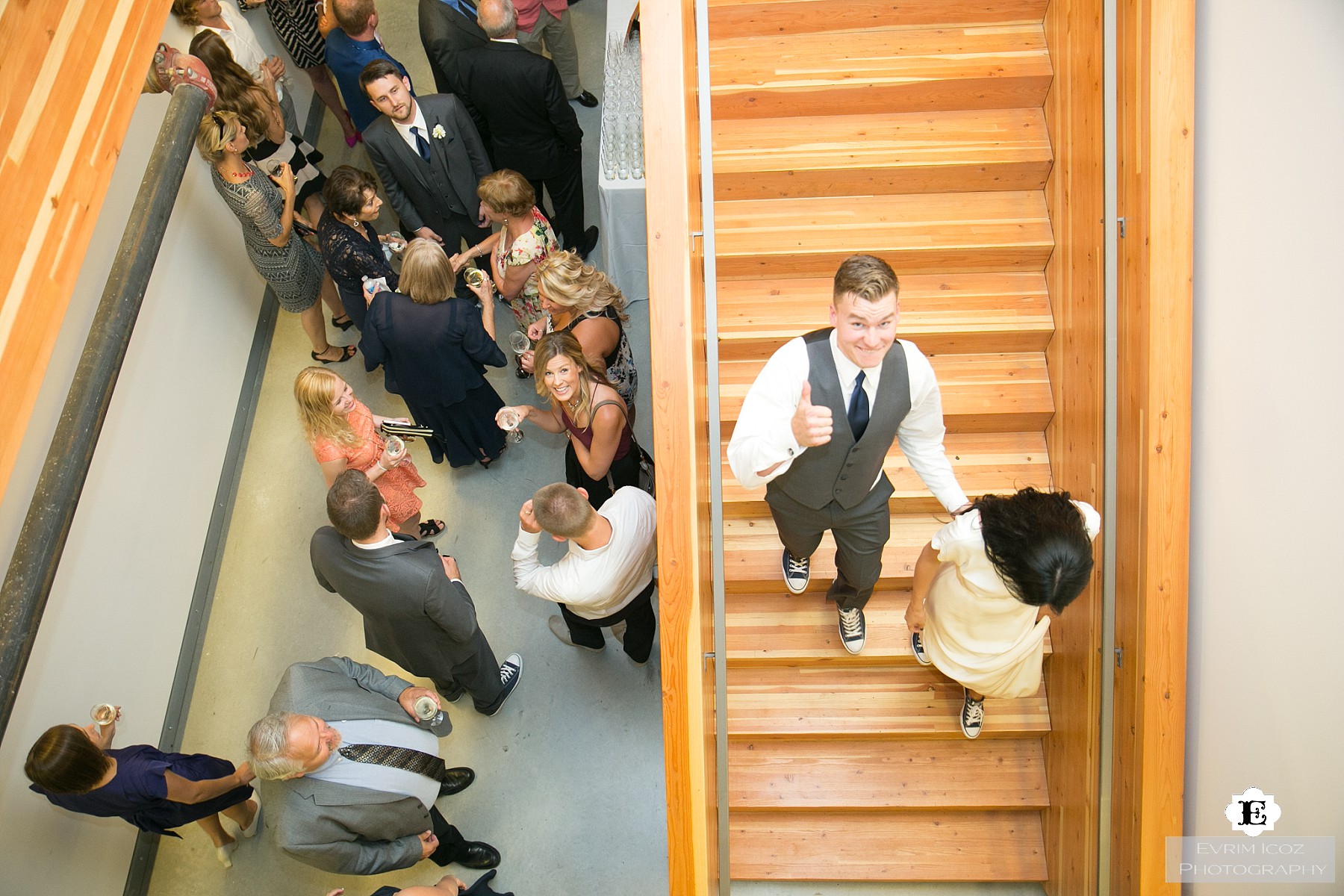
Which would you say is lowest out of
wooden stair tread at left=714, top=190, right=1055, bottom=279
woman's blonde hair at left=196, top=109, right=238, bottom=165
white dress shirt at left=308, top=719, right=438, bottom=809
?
white dress shirt at left=308, top=719, right=438, bottom=809

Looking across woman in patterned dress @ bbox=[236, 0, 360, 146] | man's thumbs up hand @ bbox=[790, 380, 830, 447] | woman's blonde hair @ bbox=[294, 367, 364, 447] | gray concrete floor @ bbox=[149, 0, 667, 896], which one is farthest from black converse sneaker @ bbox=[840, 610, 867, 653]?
woman in patterned dress @ bbox=[236, 0, 360, 146]

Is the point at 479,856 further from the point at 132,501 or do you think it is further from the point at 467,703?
the point at 132,501

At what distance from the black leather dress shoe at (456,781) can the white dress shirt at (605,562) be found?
3.68ft

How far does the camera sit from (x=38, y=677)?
148 inches

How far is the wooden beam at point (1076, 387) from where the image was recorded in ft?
11.2

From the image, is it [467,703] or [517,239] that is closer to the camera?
[467,703]

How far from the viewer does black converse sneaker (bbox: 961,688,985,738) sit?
150 inches

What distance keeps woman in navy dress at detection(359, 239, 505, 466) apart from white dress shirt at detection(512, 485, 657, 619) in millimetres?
1169

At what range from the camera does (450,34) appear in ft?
17.6

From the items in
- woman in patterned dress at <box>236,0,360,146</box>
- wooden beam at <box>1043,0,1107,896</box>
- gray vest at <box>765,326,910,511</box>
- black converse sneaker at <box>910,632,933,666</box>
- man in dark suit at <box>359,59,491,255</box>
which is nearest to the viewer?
gray vest at <box>765,326,910,511</box>

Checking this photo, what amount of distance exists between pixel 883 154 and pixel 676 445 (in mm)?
1871

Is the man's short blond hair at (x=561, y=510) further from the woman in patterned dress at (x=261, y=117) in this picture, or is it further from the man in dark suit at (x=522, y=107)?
the woman in patterned dress at (x=261, y=117)

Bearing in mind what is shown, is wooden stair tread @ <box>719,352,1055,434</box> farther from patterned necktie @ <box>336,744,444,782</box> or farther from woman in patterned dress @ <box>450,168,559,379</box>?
patterned necktie @ <box>336,744,444,782</box>

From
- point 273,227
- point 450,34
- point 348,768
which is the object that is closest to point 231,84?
point 273,227
